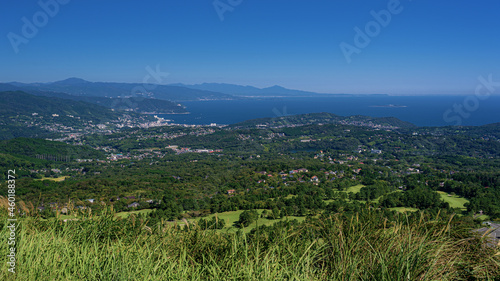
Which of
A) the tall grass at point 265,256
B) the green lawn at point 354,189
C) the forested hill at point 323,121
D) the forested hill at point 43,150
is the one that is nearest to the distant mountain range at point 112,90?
the forested hill at point 323,121

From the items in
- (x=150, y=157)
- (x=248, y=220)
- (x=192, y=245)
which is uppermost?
(x=192, y=245)

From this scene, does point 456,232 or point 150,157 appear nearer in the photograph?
point 456,232

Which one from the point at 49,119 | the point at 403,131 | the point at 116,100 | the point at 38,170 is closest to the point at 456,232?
the point at 38,170

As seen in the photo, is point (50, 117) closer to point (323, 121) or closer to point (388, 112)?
point (323, 121)

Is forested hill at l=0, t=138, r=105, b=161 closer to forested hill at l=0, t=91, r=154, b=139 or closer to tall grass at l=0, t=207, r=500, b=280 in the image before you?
forested hill at l=0, t=91, r=154, b=139

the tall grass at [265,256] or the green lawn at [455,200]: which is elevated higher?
the tall grass at [265,256]

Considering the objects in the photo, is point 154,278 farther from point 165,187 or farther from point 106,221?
point 165,187

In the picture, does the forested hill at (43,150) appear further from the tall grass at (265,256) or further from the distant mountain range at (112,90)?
the distant mountain range at (112,90)
